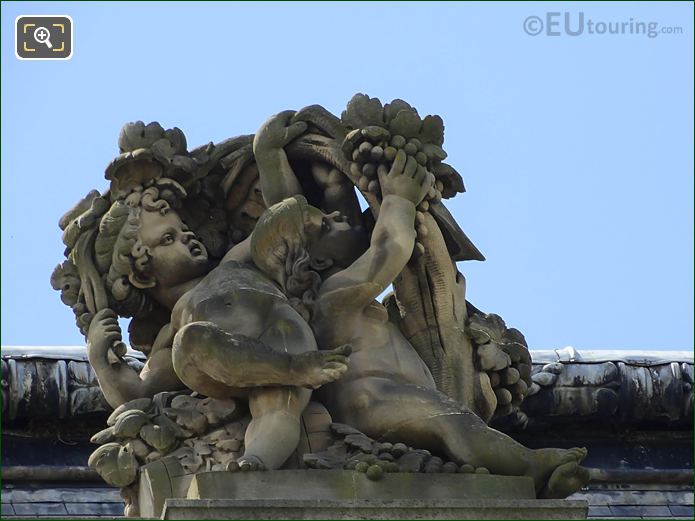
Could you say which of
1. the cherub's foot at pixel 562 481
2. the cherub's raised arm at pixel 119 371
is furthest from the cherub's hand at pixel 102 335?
the cherub's foot at pixel 562 481

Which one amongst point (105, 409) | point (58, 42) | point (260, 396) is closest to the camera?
point (260, 396)

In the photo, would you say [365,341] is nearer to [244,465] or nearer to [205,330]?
[205,330]

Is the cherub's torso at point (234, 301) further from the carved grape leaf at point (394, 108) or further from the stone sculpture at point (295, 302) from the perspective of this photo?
the carved grape leaf at point (394, 108)

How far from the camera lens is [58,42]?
66.2 ft

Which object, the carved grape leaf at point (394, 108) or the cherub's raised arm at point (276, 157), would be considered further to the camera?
the cherub's raised arm at point (276, 157)

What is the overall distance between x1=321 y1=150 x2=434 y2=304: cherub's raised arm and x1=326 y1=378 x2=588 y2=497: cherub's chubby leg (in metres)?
0.67

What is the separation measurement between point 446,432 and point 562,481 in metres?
0.74

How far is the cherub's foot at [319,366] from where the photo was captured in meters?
16.0

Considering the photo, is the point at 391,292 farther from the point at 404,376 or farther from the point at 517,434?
the point at 517,434

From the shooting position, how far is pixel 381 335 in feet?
55.5

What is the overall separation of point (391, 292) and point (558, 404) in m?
6.10

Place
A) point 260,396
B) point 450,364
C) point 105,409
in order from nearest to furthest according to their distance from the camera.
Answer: point 260,396, point 450,364, point 105,409

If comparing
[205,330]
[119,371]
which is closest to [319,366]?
[205,330]

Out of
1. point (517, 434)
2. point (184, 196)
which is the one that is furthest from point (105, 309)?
point (517, 434)
